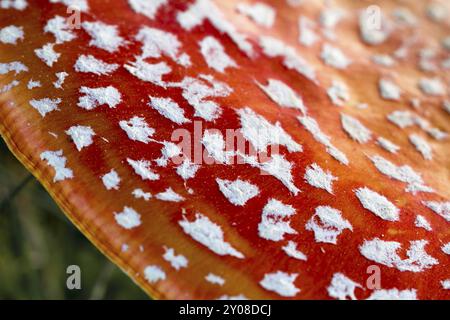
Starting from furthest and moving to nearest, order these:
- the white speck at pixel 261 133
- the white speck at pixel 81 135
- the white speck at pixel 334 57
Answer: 1. the white speck at pixel 334 57
2. the white speck at pixel 261 133
3. the white speck at pixel 81 135

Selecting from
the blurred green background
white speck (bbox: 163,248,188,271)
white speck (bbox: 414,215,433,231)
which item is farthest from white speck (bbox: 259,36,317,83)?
the blurred green background

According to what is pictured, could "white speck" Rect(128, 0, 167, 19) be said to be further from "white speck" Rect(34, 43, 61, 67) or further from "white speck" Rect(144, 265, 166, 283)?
"white speck" Rect(144, 265, 166, 283)

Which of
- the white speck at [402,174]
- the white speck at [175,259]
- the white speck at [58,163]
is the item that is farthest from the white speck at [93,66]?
the white speck at [402,174]

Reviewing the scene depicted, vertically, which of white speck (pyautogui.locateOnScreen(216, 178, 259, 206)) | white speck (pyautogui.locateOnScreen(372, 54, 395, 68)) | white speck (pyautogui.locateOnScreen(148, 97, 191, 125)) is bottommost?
white speck (pyautogui.locateOnScreen(216, 178, 259, 206))

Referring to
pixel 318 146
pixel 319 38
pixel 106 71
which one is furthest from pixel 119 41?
pixel 319 38

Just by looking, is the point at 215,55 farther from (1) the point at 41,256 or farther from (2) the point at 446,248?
(1) the point at 41,256

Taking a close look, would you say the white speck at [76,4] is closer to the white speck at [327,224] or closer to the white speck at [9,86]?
the white speck at [9,86]

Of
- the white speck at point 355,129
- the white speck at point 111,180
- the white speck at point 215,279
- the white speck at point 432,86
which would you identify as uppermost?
the white speck at point 432,86
